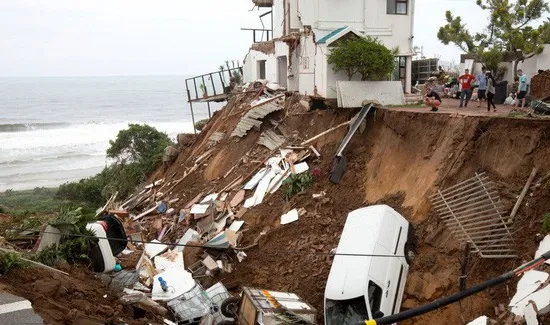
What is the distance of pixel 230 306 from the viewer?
1171cm

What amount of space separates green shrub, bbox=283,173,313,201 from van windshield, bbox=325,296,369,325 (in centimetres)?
599

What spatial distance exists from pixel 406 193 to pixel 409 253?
2.63 meters

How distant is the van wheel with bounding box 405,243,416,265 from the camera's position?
38.4 feet

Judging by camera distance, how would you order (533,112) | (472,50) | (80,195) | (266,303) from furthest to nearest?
(80,195)
(472,50)
(533,112)
(266,303)

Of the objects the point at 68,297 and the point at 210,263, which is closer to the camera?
the point at 68,297

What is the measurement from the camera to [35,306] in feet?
26.7

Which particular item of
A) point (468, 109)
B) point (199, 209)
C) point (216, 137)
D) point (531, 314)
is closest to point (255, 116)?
point (216, 137)

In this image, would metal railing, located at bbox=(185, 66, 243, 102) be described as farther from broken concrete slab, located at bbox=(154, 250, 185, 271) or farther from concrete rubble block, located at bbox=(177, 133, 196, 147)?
broken concrete slab, located at bbox=(154, 250, 185, 271)

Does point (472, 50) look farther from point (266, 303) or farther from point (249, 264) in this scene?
point (266, 303)

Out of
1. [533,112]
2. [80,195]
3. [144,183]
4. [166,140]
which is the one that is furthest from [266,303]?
[80,195]

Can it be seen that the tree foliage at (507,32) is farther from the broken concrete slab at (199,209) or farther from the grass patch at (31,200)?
the grass patch at (31,200)

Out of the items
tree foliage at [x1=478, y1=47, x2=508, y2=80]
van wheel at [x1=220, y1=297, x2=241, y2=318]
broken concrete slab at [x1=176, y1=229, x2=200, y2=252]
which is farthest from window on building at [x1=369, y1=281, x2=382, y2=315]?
tree foliage at [x1=478, y1=47, x2=508, y2=80]

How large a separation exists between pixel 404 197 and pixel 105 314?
8.71 meters

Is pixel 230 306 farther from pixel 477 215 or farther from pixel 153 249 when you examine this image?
pixel 477 215
